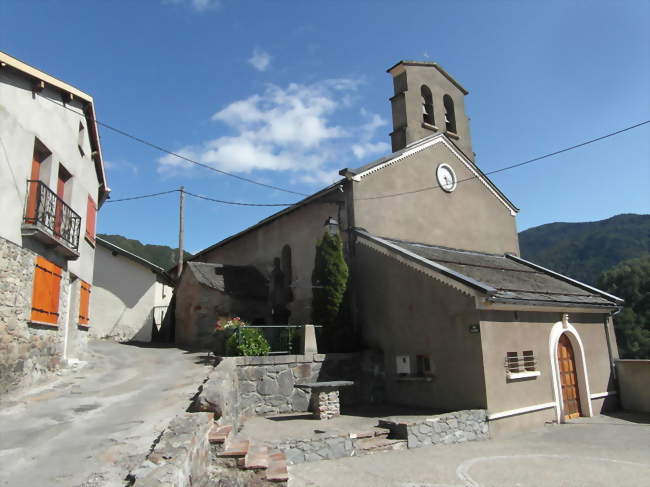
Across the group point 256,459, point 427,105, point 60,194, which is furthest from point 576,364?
point 60,194

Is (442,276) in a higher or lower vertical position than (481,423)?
higher

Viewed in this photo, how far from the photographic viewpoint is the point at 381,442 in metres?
8.80


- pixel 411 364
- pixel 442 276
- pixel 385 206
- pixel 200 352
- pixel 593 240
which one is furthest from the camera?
pixel 593 240

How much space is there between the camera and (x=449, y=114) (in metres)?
18.8

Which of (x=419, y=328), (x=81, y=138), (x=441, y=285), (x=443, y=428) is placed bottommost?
(x=443, y=428)

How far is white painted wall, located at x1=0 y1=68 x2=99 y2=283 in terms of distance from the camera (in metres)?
8.77

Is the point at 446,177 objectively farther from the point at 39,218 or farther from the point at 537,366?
the point at 39,218

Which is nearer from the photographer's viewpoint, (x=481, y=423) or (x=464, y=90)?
(x=481, y=423)

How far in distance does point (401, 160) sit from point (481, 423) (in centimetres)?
894

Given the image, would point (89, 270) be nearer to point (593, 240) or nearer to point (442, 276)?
point (442, 276)

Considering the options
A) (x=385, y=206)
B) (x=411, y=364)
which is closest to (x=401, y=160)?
(x=385, y=206)

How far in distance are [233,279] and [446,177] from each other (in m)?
9.42

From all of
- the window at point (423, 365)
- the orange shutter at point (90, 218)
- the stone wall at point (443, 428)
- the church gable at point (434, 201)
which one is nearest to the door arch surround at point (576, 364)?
the stone wall at point (443, 428)

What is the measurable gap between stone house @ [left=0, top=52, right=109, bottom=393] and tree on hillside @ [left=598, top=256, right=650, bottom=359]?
4888cm
